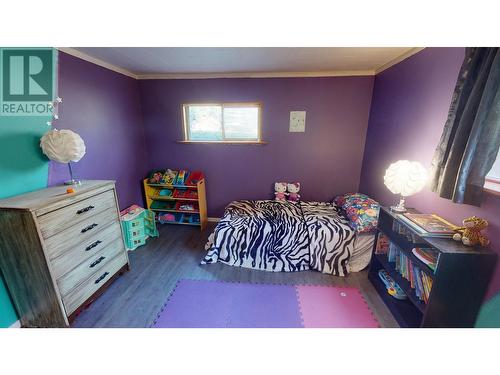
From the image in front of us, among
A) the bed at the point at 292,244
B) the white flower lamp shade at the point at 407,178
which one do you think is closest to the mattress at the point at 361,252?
the bed at the point at 292,244

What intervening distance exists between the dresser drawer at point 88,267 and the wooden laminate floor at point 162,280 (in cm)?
32

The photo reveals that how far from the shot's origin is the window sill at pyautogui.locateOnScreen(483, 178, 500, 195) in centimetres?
110

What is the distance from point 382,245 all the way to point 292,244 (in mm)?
900

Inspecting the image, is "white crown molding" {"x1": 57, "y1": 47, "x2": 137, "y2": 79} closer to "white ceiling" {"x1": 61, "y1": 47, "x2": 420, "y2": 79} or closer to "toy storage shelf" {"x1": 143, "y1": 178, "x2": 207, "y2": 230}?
"white ceiling" {"x1": 61, "y1": 47, "x2": 420, "y2": 79}

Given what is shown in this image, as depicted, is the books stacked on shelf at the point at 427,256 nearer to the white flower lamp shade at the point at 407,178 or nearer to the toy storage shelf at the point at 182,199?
the white flower lamp shade at the point at 407,178

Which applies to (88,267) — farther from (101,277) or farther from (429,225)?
(429,225)

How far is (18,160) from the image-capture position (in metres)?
1.52

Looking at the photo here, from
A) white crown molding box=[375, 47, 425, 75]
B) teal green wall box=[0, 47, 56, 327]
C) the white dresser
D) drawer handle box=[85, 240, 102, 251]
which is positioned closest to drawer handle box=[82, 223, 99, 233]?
the white dresser

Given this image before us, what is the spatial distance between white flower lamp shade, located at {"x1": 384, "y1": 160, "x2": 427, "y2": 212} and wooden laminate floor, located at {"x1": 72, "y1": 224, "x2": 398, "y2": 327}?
97 cm

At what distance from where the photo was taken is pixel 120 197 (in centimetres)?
273

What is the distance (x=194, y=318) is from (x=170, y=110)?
2836 millimetres

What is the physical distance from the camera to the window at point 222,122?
3023 millimetres

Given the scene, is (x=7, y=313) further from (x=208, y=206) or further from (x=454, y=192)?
(x=454, y=192)

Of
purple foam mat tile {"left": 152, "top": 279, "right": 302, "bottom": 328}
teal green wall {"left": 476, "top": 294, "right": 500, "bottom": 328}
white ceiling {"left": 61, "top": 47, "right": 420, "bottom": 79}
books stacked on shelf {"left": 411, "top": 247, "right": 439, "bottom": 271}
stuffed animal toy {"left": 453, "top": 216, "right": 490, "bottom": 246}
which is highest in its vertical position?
white ceiling {"left": 61, "top": 47, "right": 420, "bottom": 79}
